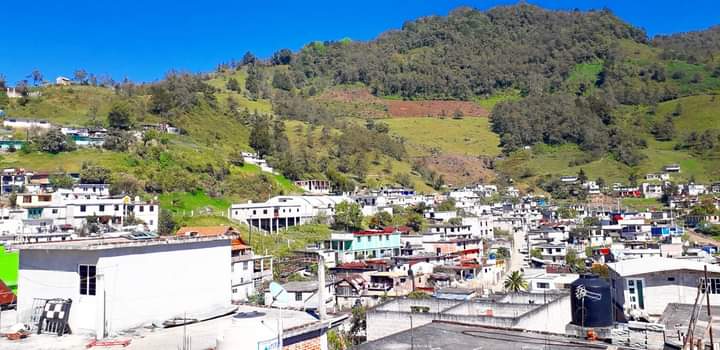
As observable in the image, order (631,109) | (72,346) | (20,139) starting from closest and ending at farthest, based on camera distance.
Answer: (72,346) → (20,139) → (631,109)

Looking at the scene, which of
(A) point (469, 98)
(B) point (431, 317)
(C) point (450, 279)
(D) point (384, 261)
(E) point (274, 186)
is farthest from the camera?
(A) point (469, 98)

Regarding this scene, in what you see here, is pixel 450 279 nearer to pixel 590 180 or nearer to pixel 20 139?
pixel 20 139

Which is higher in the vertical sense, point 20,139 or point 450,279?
point 20,139

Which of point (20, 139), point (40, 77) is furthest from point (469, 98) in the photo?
point (20, 139)

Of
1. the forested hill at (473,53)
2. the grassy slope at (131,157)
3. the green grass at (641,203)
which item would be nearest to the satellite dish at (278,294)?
the grassy slope at (131,157)

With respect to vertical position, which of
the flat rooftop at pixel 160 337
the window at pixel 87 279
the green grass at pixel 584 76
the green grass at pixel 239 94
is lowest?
the flat rooftop at pixel 160 337

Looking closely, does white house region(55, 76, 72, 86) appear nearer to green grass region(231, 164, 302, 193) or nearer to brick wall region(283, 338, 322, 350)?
green grass region(231, 164, 302, 193)

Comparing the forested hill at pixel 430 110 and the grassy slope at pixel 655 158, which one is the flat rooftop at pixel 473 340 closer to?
the forested hill at pixel 430 110
